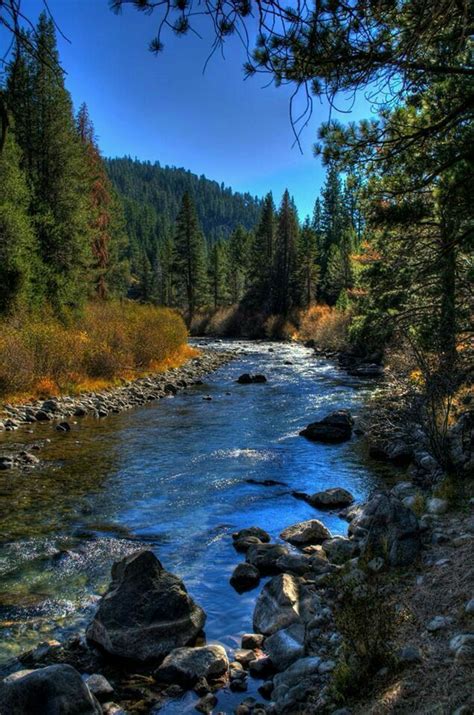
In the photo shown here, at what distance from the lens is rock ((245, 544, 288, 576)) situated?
6.68 meters

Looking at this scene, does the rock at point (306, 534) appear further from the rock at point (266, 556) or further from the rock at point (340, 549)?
the rock at point (266, 556)

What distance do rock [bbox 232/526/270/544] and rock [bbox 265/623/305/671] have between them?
245 cm

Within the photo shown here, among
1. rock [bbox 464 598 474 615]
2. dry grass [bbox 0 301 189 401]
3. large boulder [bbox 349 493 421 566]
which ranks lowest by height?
large boulder [bbox 349 493 421 566]

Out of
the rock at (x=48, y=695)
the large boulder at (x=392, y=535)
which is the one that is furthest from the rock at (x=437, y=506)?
the rock at (x=48, y=695)

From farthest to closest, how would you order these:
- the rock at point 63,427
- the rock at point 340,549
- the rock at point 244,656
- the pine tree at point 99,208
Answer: the pine tree at point 99,208 < the rock at point 63,427 < the rock at point 340,549 < the rock at point 244,656

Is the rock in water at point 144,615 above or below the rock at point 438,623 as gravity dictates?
below

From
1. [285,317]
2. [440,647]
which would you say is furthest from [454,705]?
[285,317]

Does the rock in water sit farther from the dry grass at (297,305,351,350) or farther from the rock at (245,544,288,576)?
the dry grass at (297,305,351,350)

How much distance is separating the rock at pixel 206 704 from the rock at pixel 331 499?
199 inches

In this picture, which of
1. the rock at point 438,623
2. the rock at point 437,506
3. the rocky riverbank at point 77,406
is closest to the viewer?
the rock at point 438,623

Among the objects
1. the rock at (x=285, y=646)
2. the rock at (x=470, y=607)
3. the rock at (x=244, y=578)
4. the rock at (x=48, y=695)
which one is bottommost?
the rock at (x=244, y=578)

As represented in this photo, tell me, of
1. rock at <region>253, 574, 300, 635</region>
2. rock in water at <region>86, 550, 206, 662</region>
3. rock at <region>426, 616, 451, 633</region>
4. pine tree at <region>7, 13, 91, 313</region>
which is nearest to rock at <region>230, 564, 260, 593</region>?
rock at <region>253, 574, 300, 635</region>

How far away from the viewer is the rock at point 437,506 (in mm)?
6871

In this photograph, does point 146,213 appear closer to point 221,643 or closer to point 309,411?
point 309,411
